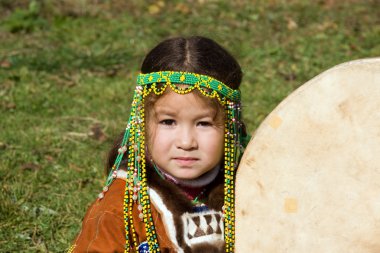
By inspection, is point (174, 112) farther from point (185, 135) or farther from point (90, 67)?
point (90, 67)

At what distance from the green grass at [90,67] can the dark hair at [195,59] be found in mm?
1049

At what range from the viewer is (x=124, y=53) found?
6.40 metres

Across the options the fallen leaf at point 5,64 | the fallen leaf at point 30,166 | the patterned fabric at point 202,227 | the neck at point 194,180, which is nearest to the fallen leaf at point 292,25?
the fallen leaf at point 5,64

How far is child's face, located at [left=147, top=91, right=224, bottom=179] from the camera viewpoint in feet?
8.39

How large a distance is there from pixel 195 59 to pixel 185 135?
0.33 meters

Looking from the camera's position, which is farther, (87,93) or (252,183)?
(87,93)

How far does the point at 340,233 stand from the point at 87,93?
10.9ft

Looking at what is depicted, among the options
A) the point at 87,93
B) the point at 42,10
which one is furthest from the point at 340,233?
the point at 42,10

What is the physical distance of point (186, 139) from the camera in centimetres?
253

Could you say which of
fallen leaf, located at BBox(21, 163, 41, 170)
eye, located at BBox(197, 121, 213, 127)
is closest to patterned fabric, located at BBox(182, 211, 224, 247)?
eye, located at BBox(197, 121, 213, 127)

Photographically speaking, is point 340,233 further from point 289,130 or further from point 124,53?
point 124,53

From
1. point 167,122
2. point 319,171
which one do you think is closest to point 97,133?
point 167,122

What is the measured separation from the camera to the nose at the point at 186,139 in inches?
99.8

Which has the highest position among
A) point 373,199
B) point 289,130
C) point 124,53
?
point 124,53
